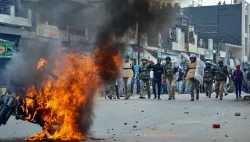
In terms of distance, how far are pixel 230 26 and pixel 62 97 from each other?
5450cm

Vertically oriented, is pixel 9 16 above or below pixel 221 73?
above

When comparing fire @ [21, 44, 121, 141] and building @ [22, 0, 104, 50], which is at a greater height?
building @ [22, 0, 104, 50]

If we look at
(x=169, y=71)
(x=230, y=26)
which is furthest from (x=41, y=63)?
(x=230, y=26)

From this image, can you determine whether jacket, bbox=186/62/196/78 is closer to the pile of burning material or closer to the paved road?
the paved road

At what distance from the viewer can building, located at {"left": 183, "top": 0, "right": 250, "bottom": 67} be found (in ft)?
190

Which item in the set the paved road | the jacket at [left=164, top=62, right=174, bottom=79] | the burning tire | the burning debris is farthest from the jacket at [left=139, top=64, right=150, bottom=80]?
the burning tire

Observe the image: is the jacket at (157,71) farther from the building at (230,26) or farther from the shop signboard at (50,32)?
the building at (230,26)

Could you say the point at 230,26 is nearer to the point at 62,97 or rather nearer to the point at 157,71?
the point at 157,71

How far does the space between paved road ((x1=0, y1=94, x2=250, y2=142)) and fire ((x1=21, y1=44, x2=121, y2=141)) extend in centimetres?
63

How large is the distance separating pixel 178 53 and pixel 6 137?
31005 mm

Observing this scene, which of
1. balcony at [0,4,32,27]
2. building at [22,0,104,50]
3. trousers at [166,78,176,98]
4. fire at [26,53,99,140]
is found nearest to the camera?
fire at [26,53,99,140]

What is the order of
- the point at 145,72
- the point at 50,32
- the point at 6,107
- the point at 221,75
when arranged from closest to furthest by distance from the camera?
1. the point at 6,107
2. the point at 50,32
3. the point at 145,72
4. the point at 221,75

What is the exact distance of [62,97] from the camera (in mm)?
7516

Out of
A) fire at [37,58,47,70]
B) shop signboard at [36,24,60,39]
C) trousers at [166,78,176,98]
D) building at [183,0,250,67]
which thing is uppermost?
building at [183,0,250,67]
